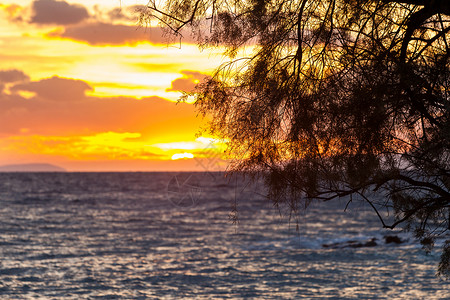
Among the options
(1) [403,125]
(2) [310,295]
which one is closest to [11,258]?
(2) [310,295]

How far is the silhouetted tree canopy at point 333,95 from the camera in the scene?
20.2 ft

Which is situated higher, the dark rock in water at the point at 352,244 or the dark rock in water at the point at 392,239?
the dark rock in water at the point at 392,239

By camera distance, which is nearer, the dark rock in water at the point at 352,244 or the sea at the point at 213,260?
the sea at the point at 213,260

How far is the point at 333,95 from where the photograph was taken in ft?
20.6

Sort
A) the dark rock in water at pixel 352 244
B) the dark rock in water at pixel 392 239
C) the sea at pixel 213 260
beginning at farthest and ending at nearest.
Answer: the dark rock in water at pixel 392 239 → the dark rock in water at pixel 352 244 → the sea at pixel 213 260

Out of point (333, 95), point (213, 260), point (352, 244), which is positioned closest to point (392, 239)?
point (352, 244)

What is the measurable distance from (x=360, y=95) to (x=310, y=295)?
10948 mm

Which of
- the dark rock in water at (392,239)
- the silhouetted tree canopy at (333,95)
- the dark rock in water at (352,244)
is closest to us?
the silhouetted tree canopy at (333,95)

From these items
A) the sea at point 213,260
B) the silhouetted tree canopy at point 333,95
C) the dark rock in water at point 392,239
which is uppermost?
the silhouetted tree canopy at point 333,95

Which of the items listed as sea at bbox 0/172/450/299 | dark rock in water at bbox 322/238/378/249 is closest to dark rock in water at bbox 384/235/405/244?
sea at bbox 0/172/450/299

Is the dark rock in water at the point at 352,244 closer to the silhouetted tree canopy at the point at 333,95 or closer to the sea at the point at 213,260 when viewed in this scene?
the sea at the point at 213,260

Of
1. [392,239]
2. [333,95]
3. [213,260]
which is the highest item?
[333,95]

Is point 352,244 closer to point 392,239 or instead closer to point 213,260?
point 392,239

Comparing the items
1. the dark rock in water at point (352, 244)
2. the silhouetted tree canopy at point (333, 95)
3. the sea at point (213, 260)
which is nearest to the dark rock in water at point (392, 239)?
the sea at point (213, 260)
